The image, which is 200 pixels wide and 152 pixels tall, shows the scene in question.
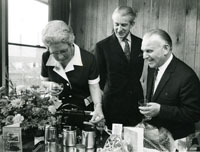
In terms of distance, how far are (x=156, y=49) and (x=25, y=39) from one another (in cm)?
168

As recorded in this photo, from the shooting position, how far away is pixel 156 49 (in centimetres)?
193

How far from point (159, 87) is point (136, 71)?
0.70 meters

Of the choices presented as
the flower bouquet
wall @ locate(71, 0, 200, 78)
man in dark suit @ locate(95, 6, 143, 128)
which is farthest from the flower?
wall @ locate(71, 0, 200, 78)

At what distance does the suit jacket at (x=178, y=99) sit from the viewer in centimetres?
175

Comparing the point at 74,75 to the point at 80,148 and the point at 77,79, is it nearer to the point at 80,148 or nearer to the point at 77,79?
the point at 77,79


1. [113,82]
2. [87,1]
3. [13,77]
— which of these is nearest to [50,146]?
[113,82]

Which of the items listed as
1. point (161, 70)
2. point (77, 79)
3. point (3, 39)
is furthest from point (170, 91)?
point (3, 39)

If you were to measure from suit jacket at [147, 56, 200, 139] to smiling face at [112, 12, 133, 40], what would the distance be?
734 millimetres

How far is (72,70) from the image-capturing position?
1967mm

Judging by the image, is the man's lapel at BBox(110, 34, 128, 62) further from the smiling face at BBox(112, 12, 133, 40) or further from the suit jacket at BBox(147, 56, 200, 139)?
the suit jacket at BBox(147, 56, 200, 139)

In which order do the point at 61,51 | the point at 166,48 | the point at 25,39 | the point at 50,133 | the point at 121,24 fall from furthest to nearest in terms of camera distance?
the point at 25,39 → the point at 121,24 → the point at 166,48 → the point at 61,51 → the point at 50,133

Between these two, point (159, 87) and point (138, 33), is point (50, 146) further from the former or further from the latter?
point (138, 33)

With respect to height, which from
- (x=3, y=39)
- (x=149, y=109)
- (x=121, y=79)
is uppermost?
(x=3, y=39)

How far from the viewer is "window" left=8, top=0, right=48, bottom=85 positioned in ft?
8.82
